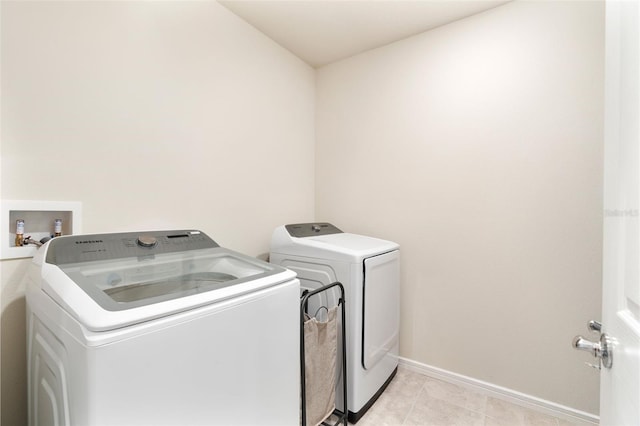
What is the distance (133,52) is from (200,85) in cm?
38

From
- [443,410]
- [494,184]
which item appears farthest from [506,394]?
[494,184]

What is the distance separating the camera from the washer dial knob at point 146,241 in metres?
1.30

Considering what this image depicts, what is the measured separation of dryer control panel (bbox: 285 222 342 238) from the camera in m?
2.03

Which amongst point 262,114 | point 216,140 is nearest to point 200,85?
point 216,140

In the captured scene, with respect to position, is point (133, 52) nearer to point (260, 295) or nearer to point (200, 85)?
point (200, 85)

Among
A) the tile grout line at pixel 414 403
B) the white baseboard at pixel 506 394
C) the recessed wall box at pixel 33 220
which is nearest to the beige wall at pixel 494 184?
the white baseboard at pixel 506 394

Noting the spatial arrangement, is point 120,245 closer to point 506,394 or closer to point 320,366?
point 320,366

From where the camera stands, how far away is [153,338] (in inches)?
27.9

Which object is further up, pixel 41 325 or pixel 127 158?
pixel 127 158

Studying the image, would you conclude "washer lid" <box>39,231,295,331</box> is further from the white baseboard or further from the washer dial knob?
the white baseboard

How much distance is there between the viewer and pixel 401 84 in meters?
2.31

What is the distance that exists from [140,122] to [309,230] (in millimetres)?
1249

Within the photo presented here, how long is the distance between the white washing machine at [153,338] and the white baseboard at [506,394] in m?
1.42

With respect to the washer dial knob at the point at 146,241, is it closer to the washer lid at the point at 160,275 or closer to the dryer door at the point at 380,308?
the washer lid at the point at 160,275
